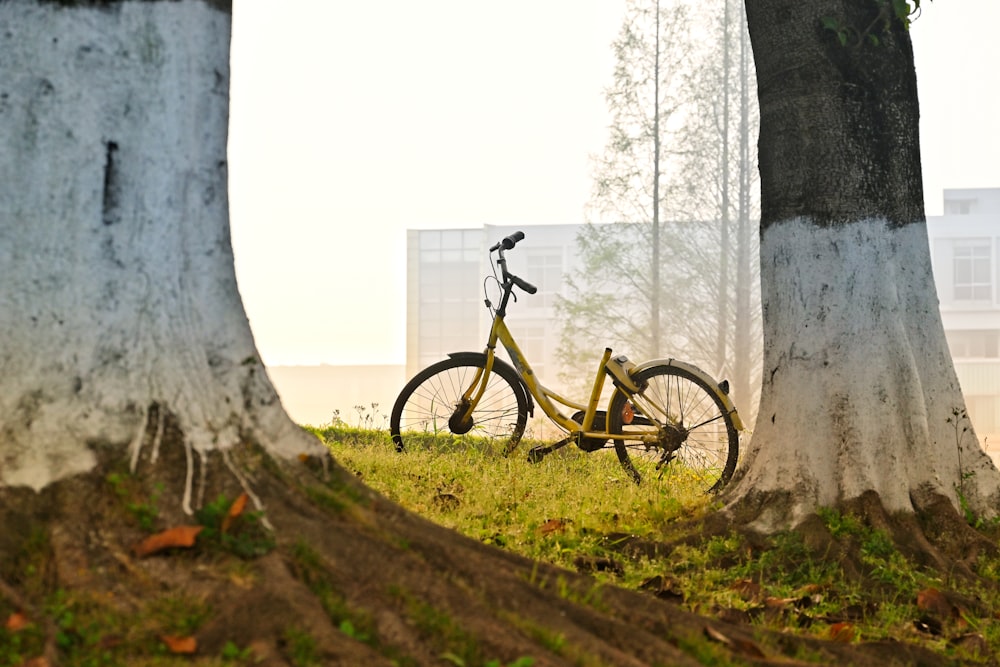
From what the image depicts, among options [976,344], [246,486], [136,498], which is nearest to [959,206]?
[976,344]

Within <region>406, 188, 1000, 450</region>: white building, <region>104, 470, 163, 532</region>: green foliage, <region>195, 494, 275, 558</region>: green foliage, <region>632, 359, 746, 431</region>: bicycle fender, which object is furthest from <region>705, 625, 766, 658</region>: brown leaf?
<region>406, 188, 1000, 450</region>: white building

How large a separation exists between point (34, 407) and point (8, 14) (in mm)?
1459

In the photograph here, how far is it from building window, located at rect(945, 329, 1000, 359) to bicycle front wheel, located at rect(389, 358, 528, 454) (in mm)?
23646

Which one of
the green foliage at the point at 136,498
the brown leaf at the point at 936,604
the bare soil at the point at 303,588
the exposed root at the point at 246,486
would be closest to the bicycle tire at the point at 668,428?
the brown leaf at the point at 936,604

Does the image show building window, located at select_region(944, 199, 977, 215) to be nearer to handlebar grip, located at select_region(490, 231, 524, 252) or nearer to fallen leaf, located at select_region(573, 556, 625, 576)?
handlebar grip, located at select_region(490, 231, 524, 252)

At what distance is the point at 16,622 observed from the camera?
118 inches

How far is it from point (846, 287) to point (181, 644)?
4080 millimetres

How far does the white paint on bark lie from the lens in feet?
18.1

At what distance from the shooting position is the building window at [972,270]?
92.7 feet

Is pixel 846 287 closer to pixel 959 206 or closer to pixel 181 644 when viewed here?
pixel 181 644

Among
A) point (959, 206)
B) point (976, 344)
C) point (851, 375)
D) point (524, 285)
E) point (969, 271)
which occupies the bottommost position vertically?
point (851, 375)

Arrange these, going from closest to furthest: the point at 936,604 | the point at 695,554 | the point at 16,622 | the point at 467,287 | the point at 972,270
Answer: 1. the point at 16,622
2. the point at 936,604
3. the point at 695,554
4. the point at 972,270
5. the point at 467,287

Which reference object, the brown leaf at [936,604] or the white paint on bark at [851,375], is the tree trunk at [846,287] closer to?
the white paint on bark at [851,375]

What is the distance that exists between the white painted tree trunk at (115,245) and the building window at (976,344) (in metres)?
28.2
